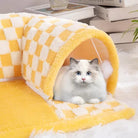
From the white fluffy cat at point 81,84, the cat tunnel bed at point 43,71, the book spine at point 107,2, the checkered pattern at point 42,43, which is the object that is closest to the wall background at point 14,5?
the book spine at point 107,2

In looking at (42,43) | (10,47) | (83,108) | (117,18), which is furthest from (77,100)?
(117,18)

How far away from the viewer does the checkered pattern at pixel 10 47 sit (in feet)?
Answer: 5.06

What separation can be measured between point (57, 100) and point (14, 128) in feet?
0.91

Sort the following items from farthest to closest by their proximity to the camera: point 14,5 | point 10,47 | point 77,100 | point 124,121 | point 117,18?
point 14,5, point 117,18, point 10,47, point 77,100, point 124,121

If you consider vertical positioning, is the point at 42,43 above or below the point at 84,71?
above

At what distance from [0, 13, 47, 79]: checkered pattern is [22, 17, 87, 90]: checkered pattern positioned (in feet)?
0.18

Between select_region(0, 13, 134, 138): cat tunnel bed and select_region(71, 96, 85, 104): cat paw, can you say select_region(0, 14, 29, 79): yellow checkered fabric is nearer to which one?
select_region(0, 13, 134, 138): cat tunnel bed

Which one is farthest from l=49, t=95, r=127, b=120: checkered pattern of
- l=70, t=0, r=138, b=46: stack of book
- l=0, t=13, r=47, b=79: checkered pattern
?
l=70, t=0, r=138, b=46: stack of book

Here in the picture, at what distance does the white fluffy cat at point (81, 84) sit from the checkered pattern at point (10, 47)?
33 centimetres

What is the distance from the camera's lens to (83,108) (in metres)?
1.26

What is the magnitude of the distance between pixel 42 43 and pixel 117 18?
85 cm

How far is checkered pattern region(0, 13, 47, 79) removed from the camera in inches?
60.7

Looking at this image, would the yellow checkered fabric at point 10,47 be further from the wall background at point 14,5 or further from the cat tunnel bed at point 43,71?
the wall background at point 14,5

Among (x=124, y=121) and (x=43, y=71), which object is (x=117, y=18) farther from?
(x=124, y=121)
